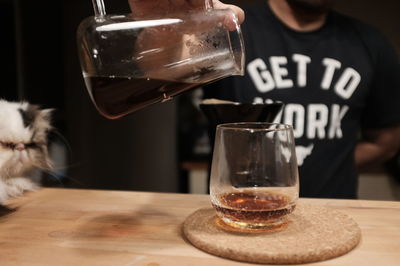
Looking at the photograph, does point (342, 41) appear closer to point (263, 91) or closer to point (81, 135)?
point (263, 91)

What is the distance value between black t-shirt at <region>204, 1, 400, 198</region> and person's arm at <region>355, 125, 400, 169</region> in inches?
4.8

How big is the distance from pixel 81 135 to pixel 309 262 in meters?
2.19

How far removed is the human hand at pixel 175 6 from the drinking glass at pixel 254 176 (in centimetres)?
22

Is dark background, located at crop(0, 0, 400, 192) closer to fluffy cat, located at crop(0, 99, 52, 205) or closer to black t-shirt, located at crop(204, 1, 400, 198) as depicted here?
black t-shirt, located at crop(204, 1, 400, 198)

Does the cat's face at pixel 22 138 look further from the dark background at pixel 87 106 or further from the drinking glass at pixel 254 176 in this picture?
the dark background at pixel 87 106

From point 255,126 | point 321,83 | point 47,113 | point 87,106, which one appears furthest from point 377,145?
point 87,106

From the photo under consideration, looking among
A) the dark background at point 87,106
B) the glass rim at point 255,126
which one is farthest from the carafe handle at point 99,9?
the dark background at point 87,106

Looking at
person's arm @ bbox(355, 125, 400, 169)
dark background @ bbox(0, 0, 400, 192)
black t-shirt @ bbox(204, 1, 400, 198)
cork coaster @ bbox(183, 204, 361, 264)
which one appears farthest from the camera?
dark background @ bbox(0, 0, 400, 192)

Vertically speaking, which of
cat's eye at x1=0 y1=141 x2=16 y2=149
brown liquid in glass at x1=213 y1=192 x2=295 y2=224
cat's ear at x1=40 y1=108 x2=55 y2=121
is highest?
cat's ear at x1=40 y1=108 x2=55 y2=121

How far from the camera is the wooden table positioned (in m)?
0.58

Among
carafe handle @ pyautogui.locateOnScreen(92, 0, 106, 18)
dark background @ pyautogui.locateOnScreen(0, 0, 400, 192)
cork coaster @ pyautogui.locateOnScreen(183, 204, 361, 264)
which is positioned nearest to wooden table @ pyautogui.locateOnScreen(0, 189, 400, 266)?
cork coaster @ pyautogui.locateOnScreen(183, 204, 361, 264)

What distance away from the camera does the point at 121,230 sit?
2.27 ft

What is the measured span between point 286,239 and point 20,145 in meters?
0.55

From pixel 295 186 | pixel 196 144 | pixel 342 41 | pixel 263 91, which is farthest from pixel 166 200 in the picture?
pixel 196 144
